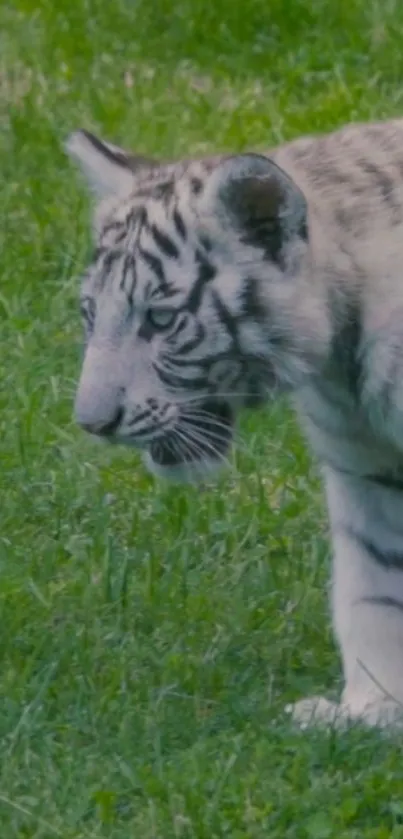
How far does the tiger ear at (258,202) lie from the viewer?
12.2 ft

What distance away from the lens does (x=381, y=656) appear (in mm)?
4441

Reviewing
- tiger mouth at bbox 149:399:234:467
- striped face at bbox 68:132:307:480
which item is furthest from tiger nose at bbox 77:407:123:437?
tiger mouth at bbox 149:399:234:467

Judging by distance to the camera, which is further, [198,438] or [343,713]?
[343,713]

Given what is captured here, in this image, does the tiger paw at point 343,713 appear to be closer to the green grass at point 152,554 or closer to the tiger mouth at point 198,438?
the green grass at point 152,554

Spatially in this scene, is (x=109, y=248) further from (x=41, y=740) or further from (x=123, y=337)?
(x=41, y=740)

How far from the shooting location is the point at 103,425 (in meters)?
3.84

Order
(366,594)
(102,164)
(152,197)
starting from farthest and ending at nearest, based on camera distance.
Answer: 1. (366,594)
2. (102,164)
3. (152,197)

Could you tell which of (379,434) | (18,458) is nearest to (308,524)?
(18,458)

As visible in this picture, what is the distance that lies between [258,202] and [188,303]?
0.76 feet

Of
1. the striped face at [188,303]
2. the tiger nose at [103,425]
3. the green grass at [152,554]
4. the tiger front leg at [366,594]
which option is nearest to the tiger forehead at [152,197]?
the striped face at [188,303]

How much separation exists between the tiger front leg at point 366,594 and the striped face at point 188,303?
21.4 inches

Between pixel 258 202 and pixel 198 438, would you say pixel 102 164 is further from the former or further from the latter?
pixel 198 438

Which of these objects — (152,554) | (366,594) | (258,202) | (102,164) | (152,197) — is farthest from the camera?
(152,554)

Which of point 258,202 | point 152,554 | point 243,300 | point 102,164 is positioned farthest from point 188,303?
point 152,554
